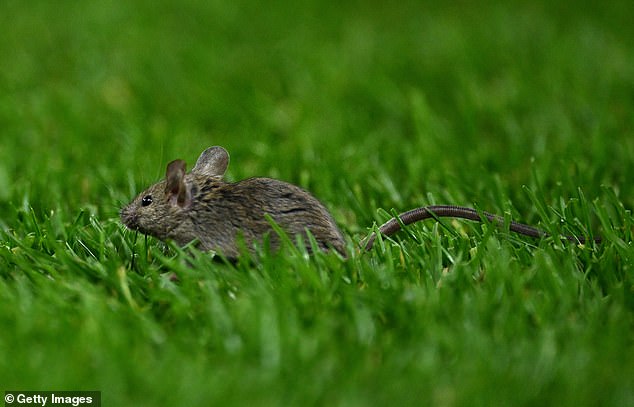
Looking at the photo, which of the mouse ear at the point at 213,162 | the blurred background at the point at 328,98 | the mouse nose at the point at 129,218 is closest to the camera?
the mouse nose at the point at 129,218

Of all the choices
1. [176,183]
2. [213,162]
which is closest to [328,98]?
[213,162]

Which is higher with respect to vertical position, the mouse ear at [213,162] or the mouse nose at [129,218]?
the mouse ear at [213,162]

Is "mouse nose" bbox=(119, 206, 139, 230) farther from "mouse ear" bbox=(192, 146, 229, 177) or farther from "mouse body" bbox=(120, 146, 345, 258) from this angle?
"mouse ear" bbox=(192, 146, 229, 177)

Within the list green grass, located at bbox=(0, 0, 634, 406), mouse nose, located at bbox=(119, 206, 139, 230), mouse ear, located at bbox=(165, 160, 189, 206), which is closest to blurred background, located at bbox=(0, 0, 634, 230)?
green grass, located at bbox=(0, 0, 634, 406)

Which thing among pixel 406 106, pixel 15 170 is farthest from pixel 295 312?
pixel 406 106

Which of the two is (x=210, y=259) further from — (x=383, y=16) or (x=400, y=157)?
(x=383, y=16)

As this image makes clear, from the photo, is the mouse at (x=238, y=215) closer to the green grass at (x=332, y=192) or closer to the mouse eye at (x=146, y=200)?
the mouse eye at (x=146, y=200)

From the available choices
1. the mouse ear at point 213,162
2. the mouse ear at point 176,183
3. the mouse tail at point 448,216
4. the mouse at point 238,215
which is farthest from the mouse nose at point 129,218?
the mouse tail at point 448,216

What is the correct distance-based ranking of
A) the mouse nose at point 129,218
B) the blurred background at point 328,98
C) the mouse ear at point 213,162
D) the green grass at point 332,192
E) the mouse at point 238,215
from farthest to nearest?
the blurred background at point 328,98 < the mouse ear at point 213,162 < the mouse nose at point 129,218 < the mouse at point 238,215 < the green grass at point 332,192
